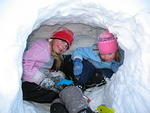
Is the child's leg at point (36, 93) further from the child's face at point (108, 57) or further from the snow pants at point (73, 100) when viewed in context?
the child's face at point (108, 57)

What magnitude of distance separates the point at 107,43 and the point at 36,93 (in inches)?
35.3

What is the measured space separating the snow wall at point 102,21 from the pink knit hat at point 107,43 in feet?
1.07

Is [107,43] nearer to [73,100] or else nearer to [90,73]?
[90,73]

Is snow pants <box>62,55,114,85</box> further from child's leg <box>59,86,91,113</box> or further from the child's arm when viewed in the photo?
child's leg <box>59,86,91,113</box>

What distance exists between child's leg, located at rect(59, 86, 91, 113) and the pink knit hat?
59 cm

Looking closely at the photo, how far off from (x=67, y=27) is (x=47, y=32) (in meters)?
0.28

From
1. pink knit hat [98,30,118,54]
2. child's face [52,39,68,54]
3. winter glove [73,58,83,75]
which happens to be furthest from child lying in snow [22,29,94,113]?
pink knit hat [98,30,118,54]

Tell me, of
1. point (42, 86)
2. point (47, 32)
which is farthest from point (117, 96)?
point (47, 32)

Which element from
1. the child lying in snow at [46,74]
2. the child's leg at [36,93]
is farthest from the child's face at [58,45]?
the child's leg at [36,93]

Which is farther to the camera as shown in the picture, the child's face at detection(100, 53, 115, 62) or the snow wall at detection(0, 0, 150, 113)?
the child's face at detection(100, 53, 115, 62)

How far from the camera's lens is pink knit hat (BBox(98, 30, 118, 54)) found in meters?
2.85

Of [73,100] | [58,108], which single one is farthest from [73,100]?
[58,108]

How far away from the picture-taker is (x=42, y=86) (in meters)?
2.89

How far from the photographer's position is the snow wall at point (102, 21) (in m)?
2.04
